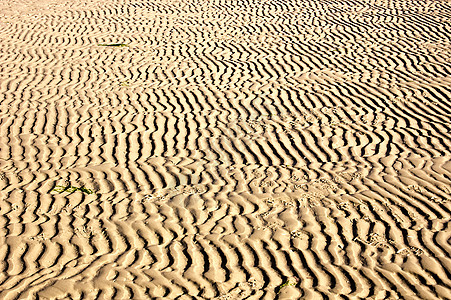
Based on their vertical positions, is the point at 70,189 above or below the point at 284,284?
below

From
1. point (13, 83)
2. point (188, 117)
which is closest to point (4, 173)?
point (188, 117)

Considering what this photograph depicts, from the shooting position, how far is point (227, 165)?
6828 mm

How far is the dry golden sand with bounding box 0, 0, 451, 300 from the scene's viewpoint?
15.7ft

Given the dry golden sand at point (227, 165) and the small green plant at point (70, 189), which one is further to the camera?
A: the small green plant at point (70, 189)

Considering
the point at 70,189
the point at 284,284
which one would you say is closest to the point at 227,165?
the point at 70,189

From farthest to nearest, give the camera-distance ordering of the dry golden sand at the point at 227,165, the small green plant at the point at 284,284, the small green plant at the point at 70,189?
the small green plant at the point at 70,189 < the dry golden sand at the point at 227,165 < the small green plant at the point at 284,284

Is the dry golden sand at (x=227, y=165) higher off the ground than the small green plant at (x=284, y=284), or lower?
lower

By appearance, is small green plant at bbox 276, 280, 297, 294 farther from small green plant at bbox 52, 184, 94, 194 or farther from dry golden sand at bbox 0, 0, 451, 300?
small green plant at bbox 52, 184, 94, 194

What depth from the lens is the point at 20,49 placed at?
12.0m

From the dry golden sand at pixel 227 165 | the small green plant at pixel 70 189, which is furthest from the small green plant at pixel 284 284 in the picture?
the small green plant at pixel 70 189

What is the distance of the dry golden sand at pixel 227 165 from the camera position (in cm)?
479

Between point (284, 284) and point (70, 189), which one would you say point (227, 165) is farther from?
point (284, 284)

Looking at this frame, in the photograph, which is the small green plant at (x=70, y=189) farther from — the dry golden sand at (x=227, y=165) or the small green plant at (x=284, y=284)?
the small green plant at (x=284, y=284)

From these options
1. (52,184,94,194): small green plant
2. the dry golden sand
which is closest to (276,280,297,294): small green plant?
the dry golden sand
